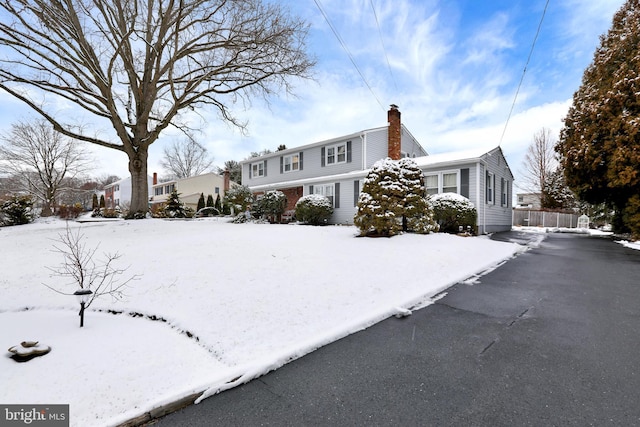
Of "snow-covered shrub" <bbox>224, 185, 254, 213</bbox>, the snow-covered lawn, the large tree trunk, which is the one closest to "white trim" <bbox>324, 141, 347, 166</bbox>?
"snow-covered shrub" <bbox>224, 185, 254, 213</bbox>

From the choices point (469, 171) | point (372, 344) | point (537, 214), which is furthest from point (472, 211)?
point (537, 214)

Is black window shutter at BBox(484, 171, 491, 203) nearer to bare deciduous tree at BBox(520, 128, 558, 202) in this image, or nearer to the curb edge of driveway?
the curb edge of driveway

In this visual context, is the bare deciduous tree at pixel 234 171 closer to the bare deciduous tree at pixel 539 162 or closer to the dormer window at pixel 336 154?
the dormer window at pixel 336 154

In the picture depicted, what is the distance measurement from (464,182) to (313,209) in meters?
7.54

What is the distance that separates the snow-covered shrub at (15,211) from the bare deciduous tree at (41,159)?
14039 millimetres

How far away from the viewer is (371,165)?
1756cm

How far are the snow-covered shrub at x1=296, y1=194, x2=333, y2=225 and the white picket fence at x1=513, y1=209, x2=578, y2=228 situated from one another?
18.9 m

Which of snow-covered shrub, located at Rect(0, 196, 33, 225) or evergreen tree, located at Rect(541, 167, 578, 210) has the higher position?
evergreen tree, located at Rect(541, 167, 578, 210)

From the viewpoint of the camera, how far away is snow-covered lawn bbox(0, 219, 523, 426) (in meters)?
2.30

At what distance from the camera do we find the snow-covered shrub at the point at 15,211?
1330cm

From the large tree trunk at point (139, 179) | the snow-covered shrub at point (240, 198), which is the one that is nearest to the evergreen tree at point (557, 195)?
the snow-covered shrub at point (240, 198)

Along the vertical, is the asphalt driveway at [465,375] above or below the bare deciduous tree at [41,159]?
below

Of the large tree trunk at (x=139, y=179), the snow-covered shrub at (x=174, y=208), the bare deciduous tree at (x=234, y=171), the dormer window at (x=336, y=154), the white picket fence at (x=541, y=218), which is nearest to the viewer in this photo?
the large tree trunk at (x=139, y=179)

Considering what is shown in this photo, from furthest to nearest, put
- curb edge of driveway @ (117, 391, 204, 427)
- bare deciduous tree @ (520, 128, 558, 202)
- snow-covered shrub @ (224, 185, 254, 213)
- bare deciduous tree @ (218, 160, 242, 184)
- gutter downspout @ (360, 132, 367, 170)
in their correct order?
bare deciduous tree @ (218, 160, 242, 184), bare deciduous tree @ (520, 128, 558, 202), gutter downspout @ (360, 132, 367, 170), snow-covered shrub @ (224, 185, 254, 213), curb edge of driveway @ (117, 391, 204, 427)
